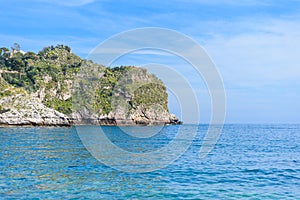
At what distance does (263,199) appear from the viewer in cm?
1836

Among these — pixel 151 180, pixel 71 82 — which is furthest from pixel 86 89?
pixel 151 180

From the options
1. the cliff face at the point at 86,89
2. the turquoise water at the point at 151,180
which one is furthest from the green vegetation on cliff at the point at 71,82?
the turquoise water at the point at 151,180

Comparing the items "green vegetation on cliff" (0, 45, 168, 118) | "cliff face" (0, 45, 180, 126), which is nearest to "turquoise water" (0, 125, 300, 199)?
"cliff face" (0, 45, 180, 126)

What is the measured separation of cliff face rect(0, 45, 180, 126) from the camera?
514 feet

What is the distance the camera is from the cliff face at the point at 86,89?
157 m

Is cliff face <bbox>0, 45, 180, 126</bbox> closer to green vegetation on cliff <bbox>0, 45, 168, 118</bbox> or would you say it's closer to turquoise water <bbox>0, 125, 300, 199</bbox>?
green vegetation on cliff <bbox>0, 45, 168, 118</bbox>

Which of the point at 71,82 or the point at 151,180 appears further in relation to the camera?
the point at 71,82

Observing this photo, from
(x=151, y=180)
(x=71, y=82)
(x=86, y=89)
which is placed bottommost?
(x=151, y=180)

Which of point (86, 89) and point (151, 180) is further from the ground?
point (86, 89)

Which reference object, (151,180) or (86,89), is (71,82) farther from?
(151,180)

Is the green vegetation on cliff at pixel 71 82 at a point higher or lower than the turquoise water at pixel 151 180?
higher

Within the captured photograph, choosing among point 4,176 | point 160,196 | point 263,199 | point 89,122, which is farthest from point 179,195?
point 89,122

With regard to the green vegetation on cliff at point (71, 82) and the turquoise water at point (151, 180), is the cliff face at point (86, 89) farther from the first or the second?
the turquoise water at point (151, 180)

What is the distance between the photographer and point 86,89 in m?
166
